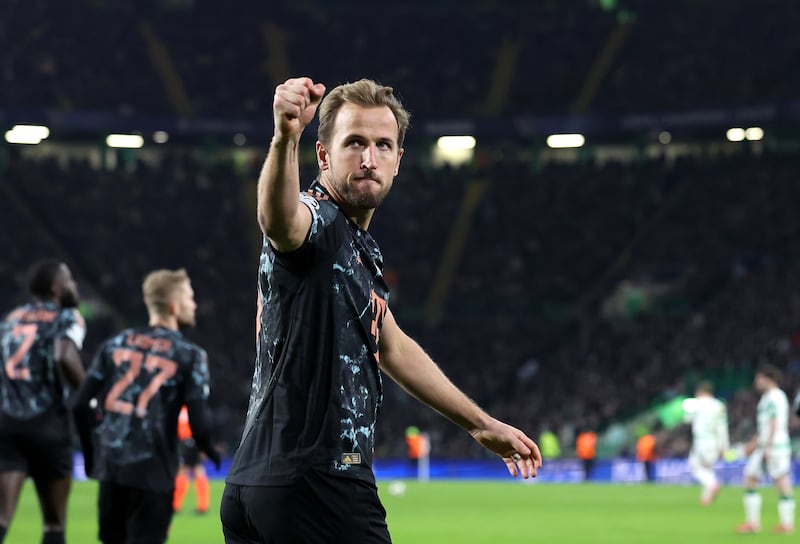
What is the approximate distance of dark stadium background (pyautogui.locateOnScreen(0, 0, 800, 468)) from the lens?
41031mm

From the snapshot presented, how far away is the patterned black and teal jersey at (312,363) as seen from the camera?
3.81 meters

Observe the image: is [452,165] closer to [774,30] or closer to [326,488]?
[774,30]

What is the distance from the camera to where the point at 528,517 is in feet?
65.4

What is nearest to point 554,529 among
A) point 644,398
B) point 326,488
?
point 326,488

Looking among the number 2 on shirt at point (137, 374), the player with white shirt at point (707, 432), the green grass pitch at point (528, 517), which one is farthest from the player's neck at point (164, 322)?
the player with white shirt at point (707, 432)

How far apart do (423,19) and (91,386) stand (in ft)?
141

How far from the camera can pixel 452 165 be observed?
48.4 metres

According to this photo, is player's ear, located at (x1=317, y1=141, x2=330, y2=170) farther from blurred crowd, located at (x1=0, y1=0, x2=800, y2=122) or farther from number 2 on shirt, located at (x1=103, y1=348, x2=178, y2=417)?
blurred crowd, located at (x1=0, y1=0, x2=800, y2=122)

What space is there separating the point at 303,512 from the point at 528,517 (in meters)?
16.6

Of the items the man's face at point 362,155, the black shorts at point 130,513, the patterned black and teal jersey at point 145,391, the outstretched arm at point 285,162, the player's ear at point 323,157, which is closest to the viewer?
the outstretched arm at point 285,162

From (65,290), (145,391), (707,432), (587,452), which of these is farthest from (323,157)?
(587,452)

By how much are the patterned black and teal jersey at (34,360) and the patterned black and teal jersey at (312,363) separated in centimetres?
500

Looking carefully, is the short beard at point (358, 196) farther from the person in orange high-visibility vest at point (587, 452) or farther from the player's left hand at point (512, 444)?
the person in orange high-visibility vest at point (587, 452)

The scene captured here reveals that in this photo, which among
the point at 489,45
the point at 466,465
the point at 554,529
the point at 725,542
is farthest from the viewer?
the point at 489,45
